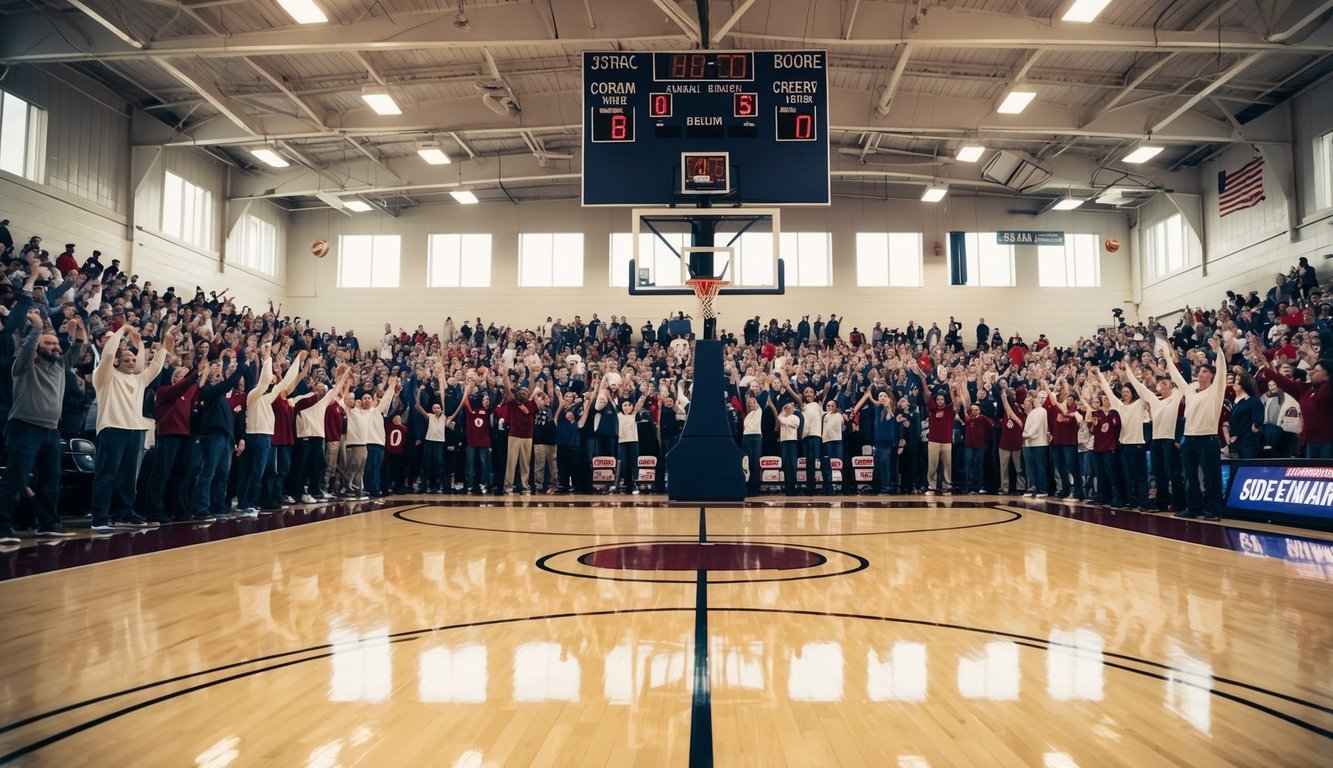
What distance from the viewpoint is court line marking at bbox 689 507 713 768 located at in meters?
2.55

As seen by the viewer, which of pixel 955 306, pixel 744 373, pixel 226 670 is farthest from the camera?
pixel 955 306

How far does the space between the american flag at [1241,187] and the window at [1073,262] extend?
16.4 ft

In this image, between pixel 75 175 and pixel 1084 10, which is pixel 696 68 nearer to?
pixel 1084 10

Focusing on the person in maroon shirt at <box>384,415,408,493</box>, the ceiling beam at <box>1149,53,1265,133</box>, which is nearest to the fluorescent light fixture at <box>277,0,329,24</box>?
the person in maroon shirt at <box>384,415,408,493</box>

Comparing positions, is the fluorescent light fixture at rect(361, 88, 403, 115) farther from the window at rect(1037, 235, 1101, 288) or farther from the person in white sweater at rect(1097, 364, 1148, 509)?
the window at rect(1037, 235, 1101, 288)

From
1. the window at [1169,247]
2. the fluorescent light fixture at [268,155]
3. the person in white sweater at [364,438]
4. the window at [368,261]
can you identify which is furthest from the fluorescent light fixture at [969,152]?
the fluorescent light fixture at [268,155]

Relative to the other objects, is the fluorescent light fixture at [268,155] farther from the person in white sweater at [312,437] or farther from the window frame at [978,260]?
the window frame at [978,260]

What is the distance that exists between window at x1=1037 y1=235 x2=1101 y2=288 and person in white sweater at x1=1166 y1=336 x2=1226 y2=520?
19.8 metres

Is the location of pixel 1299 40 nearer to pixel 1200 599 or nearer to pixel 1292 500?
pixel 1292 500

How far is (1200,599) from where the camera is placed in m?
5.06

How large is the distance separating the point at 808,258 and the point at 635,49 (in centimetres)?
1192

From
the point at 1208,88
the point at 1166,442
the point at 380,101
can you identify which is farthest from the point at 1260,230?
the point at 380,101

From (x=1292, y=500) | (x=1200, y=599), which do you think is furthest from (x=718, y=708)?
(x=1292, y=500)

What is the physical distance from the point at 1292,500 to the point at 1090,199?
19533mm
